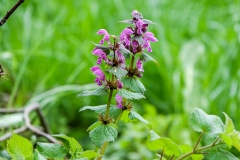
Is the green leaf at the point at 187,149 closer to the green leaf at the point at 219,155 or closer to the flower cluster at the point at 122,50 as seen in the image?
the green leaf at the point at 219,155

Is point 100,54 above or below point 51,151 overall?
above

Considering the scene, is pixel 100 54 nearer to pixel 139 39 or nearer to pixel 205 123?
pixel 139 39

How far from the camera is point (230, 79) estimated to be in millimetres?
2551

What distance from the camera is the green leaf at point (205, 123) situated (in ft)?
2.57

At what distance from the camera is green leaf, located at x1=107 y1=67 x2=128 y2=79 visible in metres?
0.74

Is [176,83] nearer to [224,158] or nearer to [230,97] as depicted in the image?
[230,97]

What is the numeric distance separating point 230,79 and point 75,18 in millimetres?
1119

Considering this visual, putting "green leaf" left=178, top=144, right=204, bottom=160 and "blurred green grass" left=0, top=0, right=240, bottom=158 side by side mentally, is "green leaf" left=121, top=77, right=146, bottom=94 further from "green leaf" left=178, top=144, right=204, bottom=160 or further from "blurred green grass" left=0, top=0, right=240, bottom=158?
"blurred green grass" left=0, top=0, right=240, bottom=158

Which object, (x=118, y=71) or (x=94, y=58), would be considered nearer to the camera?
(x=118, y=71)

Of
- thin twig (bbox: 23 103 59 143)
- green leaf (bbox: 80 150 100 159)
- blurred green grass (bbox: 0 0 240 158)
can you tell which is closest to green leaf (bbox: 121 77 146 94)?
green leaf (bbox: 80 150 100 159)

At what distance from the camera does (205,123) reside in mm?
791

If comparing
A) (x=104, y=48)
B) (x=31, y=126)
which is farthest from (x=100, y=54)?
(x=31, y=126)

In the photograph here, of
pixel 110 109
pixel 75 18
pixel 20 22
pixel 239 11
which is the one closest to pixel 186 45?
pixel 239 11

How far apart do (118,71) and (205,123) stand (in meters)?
0.17
